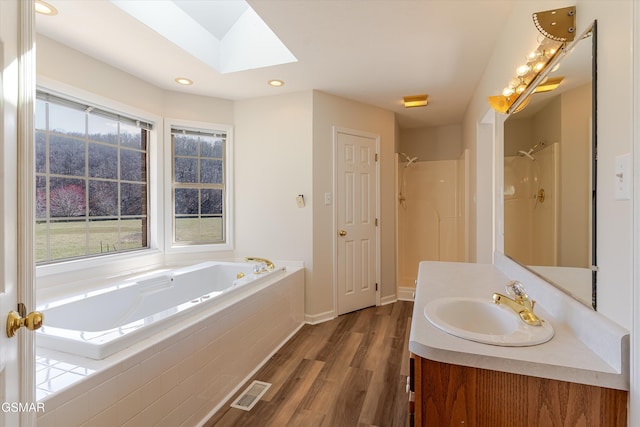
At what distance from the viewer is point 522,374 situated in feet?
2.56

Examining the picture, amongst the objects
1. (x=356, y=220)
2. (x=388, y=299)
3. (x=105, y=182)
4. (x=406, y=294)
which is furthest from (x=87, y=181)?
(x=406, y=294)

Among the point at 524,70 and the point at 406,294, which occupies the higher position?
the point at 524,70

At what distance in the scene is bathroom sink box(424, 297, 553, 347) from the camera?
886 millimetres

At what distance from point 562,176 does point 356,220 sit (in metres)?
2.34

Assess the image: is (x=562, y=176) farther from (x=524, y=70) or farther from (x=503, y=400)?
(x=503, y=400)

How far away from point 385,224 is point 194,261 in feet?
7.22

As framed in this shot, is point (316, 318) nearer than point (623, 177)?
No

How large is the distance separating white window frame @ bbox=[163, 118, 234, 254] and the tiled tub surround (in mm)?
1125

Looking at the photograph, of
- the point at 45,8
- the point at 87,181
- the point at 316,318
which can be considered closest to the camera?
the point at 45,8

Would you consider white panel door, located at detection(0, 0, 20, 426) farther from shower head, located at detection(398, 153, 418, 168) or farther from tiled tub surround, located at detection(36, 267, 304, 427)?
shower head, located at detection(398, 153, 418, 168)

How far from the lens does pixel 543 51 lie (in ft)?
4.08

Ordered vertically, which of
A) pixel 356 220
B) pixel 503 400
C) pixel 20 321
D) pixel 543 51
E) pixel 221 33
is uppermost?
pixel 221 33

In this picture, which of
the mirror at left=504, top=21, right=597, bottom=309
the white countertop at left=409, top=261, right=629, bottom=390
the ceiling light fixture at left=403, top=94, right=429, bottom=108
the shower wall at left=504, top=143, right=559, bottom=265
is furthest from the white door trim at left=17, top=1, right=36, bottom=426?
the ceiling light fixture at left=403, top=94, right=429, bottom=108

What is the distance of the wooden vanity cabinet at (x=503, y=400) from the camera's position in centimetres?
74
